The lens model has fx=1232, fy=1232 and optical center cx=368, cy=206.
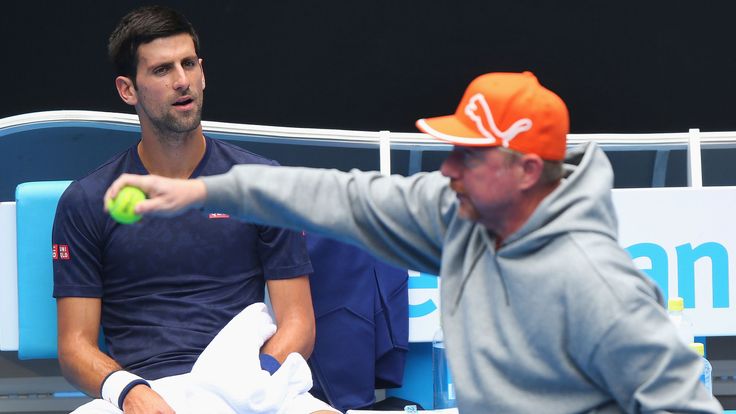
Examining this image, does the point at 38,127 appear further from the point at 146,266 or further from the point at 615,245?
the point at 615,245

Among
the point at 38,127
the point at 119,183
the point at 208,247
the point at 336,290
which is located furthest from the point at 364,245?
the point at 38,127

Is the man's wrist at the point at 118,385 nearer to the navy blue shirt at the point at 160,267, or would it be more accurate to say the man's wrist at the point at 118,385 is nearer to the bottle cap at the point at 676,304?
the navy blue shirt at the point at 160,267

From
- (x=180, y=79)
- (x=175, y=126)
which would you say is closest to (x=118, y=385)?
(x=175, y=126)

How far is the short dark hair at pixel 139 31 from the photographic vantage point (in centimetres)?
326

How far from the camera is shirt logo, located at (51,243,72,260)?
316cm

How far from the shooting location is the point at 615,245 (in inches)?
78.2

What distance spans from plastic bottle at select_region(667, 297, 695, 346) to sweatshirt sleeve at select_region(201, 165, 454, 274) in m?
1.42

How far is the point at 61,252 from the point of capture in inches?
125

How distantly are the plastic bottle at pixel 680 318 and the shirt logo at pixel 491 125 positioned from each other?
1.60 metres

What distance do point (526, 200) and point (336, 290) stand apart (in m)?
1.46

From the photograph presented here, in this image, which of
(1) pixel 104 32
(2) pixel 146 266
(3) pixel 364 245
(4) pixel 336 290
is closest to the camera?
(3) pixel 364 245

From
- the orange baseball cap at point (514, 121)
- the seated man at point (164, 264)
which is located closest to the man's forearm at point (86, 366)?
the seated man at point (164, 264)

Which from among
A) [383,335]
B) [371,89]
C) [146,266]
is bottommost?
[383,335]

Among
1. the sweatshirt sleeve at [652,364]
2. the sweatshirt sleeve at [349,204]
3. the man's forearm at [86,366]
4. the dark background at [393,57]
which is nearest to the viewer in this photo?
the sweatshirt sleeve at [652,364]
